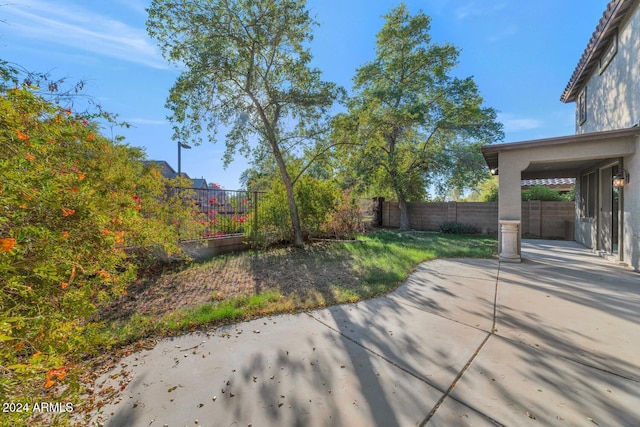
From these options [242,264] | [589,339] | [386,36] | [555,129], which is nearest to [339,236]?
[242,264]

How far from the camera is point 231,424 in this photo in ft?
5.19

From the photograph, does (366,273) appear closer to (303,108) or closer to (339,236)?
(339,236)

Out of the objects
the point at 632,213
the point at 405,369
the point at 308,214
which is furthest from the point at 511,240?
the point at 405,369

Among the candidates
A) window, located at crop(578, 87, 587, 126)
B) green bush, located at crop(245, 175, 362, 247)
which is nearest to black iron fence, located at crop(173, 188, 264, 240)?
green bush, located at crop(245, 175, 362, 247)

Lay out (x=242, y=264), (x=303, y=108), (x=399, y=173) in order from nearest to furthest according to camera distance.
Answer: (x=242, y=264), (x=303, y=108), (x=399, y=173)

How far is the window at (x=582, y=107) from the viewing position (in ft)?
27.1

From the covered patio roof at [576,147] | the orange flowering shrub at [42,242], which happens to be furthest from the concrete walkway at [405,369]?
the covered patio roof at [576,147]

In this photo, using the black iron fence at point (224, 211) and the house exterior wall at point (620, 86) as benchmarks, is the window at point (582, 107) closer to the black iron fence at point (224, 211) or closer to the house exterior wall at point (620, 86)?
the house exterior wall at point (620, 86)

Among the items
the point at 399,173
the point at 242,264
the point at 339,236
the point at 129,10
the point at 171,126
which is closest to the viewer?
the point at 129,10

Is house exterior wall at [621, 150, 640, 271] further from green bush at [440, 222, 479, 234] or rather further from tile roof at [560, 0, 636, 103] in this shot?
green bush at [440, 222, 479, 234]

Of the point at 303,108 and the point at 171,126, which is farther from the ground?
the point at 303,108

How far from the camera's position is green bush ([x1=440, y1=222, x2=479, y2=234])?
12.2 meters

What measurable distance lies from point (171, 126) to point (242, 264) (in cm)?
447

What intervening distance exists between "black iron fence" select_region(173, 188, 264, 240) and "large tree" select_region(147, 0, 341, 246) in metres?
1.16
